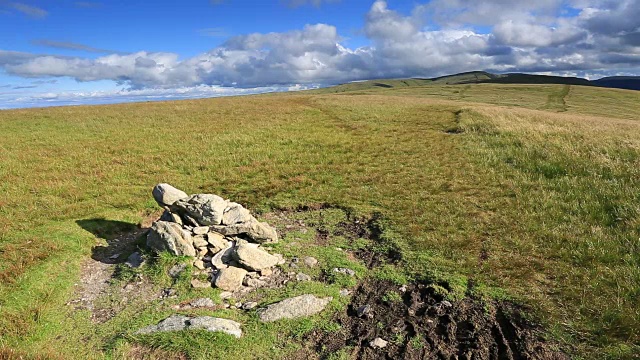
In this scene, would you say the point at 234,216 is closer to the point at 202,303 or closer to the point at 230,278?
the point at 230,278

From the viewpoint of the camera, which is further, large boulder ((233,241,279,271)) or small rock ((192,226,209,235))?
small rock ((192,226,209,235))

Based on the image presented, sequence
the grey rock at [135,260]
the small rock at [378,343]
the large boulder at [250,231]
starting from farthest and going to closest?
the large boulder at [250,231] → the grey rock at [135,260] → the small rock at [378,343]

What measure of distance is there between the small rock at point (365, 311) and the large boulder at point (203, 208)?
16.5 feet

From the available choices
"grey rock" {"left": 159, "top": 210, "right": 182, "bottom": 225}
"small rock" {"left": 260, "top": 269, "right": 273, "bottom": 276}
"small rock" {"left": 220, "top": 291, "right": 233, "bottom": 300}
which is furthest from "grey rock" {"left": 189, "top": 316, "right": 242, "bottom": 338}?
"grey rock" {"left": 159, "top": 210, "right": 182, "bottom": 225}

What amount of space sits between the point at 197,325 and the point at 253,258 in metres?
2.46

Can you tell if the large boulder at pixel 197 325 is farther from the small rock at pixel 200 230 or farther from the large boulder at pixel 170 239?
the small rock at pixel 200 230

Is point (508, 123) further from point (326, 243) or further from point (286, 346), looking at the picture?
point (286, 346)

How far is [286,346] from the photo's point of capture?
6.88 metres

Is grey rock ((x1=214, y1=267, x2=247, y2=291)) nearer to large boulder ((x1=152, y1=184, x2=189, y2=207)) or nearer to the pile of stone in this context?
the pile of stone

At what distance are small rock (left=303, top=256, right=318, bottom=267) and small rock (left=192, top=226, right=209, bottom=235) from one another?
2937 millimetres

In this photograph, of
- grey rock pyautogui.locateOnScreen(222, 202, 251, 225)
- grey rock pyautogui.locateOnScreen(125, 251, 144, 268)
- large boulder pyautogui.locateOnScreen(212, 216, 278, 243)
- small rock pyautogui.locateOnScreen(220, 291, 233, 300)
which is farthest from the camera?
grey rock pyautogui.locateOnScreen(222, 202, 251, 225)

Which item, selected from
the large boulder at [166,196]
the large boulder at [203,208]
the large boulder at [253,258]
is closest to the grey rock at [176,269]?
the large boulder at [253,258]

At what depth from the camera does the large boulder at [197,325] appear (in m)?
7.07

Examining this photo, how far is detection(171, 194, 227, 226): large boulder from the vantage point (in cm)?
1076
